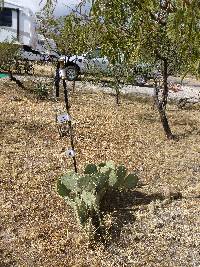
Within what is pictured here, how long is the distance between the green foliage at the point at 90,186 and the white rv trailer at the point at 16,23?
58.0ft

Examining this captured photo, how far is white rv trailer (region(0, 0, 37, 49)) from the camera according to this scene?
24.1m

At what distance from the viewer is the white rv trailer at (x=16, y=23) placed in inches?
949

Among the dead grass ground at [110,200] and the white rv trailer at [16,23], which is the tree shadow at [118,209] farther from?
the white rv trailer at [16,23]

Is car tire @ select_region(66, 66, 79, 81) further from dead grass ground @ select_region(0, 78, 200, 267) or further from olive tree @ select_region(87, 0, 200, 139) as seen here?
olive tree @ select_region(87, 0, 200, 139)

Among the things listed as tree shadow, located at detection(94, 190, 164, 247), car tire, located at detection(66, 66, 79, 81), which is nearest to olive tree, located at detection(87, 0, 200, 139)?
tree shadow, located at detection(94, 190, 164, 247)

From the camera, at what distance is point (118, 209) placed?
7051 millimetres

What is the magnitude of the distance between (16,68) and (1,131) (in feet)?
34.3

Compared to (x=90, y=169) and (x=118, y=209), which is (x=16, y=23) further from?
(x=118, y=209)

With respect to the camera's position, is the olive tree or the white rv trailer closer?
the olive tree

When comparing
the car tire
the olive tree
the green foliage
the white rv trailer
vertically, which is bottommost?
the green foliage

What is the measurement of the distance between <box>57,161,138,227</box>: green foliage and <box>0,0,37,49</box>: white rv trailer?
1767cm

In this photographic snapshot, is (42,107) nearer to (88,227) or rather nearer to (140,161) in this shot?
(140,161)

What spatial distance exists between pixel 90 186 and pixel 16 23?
62.7ft

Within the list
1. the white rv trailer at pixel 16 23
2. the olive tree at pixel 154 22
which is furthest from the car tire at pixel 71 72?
the olive tree at pixel 154 22
